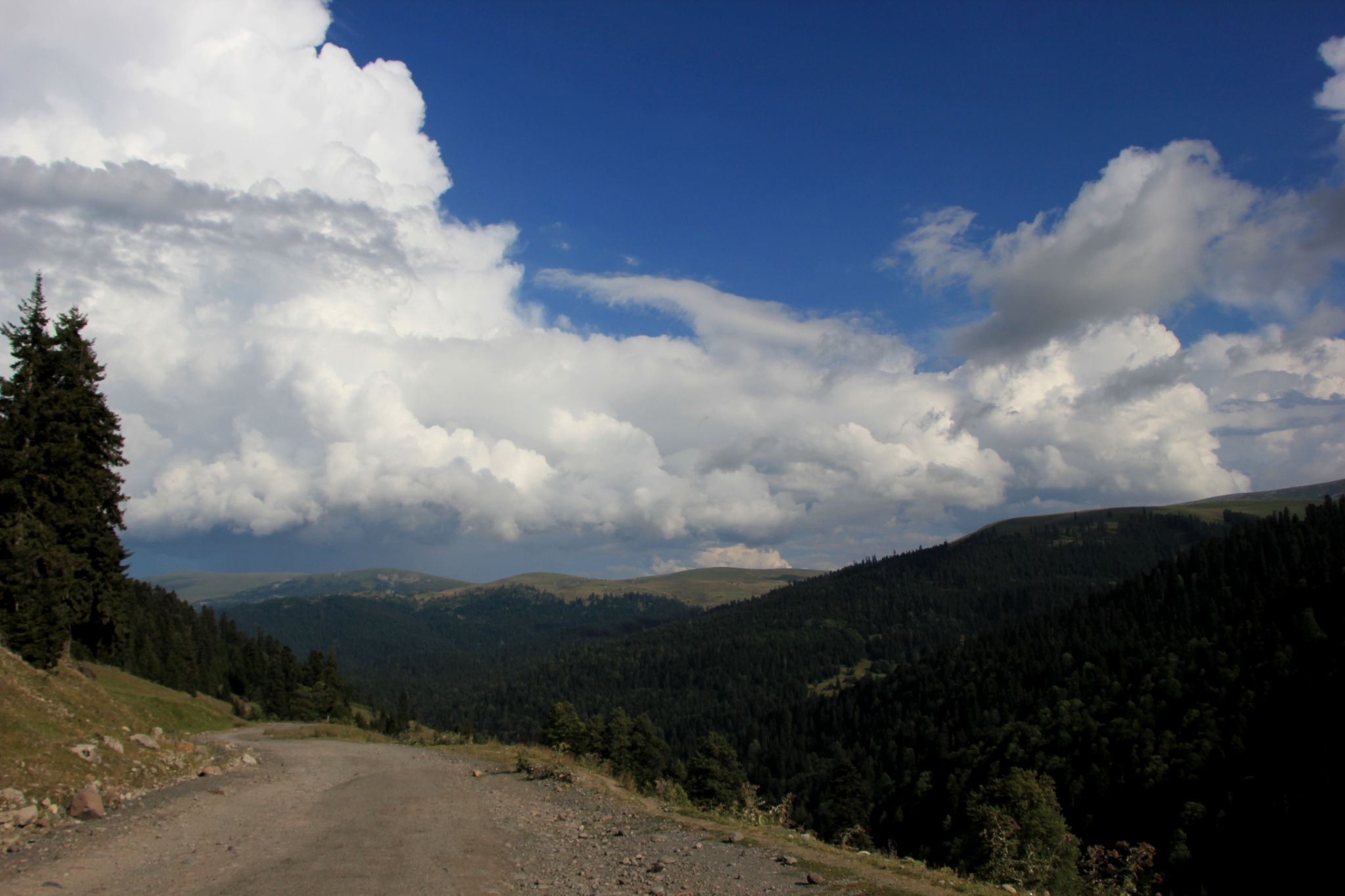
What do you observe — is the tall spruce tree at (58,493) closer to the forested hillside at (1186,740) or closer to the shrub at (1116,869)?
the shrub at (1116,869)

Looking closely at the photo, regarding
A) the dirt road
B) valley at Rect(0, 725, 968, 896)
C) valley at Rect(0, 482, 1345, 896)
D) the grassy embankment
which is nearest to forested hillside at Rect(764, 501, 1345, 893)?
valley at Rect(0, 482, 1345, 896)

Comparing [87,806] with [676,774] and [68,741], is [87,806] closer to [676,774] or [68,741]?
[68,741]

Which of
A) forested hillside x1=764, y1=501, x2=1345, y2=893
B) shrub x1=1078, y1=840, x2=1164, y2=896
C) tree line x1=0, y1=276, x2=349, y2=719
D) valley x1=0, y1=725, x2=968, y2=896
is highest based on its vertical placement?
tree line x1=0, y1=276, x2=349, y2=719

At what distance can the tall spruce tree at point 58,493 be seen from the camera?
3228cm

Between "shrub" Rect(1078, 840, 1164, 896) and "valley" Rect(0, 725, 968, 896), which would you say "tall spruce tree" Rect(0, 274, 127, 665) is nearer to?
"valley" Rect(0, 725, 968, 896)

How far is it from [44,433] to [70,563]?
686 cm

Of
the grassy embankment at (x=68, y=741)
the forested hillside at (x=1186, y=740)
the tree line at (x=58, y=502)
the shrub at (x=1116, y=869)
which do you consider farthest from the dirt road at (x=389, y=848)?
the forested hillside at (x=1186, y=740)

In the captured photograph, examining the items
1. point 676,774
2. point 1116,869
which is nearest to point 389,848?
point 1116,869

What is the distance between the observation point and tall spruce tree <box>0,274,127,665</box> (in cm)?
3228

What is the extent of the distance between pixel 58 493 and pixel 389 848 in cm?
3513

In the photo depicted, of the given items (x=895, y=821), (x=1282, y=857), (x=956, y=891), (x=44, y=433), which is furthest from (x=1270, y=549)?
(x=44, y=433)

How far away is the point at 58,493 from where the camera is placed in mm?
35438

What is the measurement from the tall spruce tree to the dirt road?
2068 cm

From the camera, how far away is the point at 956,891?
11797 millimetres
